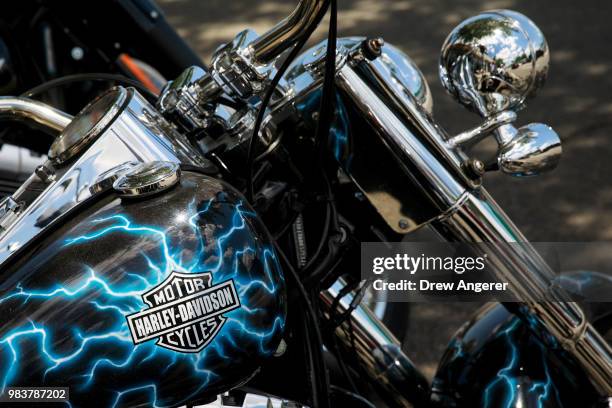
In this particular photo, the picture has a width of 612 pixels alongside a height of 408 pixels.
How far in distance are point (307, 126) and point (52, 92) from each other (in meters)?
1.52

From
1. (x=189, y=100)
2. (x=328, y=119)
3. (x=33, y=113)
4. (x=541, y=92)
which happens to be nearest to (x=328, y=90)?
(x=328, y=119)

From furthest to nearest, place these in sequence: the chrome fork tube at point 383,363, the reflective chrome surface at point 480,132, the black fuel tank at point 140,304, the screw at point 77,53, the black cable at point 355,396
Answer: the screw at point 77,53 → the chrome fork tube at point 383,363 → the black cable at point 355,396 → the reflective chrome surface at point 480,132 → the black fuel tank at point 140,304

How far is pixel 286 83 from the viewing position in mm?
1187

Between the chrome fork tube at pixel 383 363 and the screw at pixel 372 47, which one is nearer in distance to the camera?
the screw at pixel 372 47

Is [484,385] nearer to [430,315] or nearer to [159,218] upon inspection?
[159,218]

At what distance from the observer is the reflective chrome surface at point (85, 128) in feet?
3.56

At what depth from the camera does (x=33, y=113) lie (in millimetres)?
1198

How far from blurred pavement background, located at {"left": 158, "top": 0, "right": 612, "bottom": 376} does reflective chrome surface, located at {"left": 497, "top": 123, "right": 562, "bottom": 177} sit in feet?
4.48

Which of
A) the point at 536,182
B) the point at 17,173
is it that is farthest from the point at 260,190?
the point at 536,182

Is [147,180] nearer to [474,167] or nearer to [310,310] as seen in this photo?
[310,310]

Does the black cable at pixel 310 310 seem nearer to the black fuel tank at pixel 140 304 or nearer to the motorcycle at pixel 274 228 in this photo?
the motorcycle at pixel 274 228

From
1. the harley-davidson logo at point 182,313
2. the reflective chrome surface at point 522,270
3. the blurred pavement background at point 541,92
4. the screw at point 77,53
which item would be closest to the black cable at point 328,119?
the reflective chrome surface at point 522,270

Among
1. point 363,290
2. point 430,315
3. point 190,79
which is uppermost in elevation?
point 190,79

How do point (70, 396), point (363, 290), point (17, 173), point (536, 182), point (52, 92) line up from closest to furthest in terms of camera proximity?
point (70, 396) < point (363, 290) < point (17, 173) < point (52, 92) < point (536, 182)
